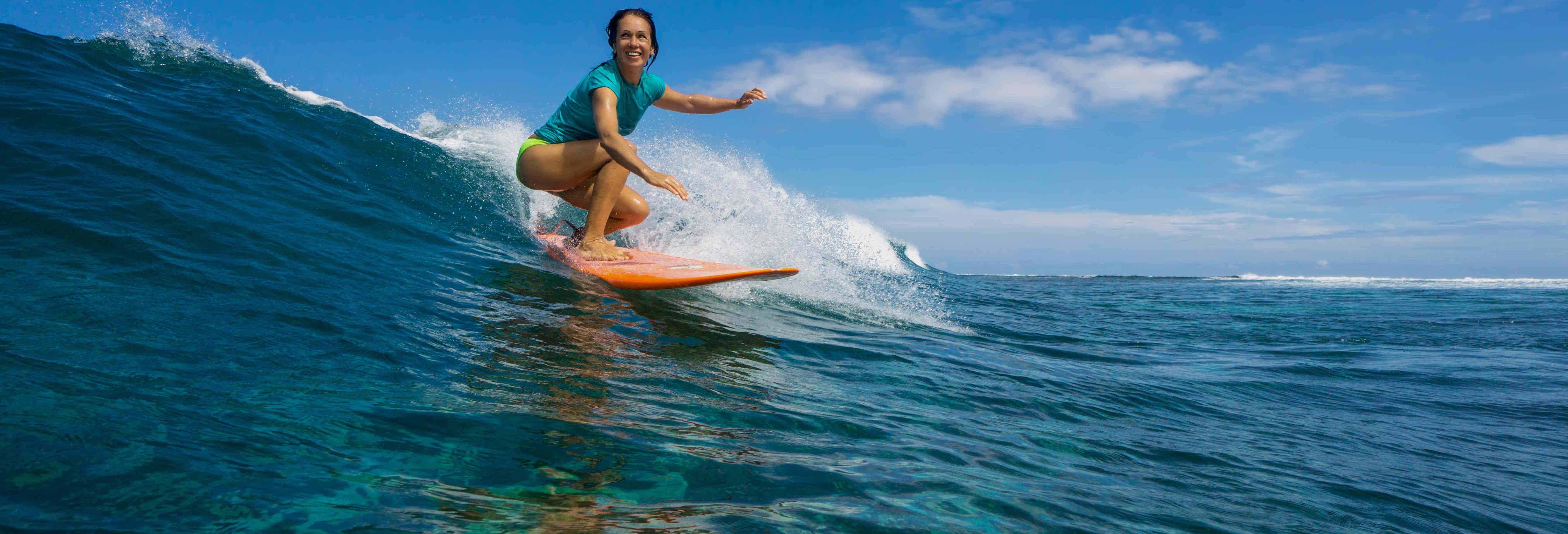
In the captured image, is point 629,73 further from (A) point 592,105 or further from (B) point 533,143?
(B) point 533,143

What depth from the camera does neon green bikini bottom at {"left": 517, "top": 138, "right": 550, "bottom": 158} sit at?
205 inches

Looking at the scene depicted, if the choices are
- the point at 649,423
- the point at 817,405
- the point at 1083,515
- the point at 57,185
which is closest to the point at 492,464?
the point at 649,423

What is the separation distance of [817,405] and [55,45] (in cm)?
979

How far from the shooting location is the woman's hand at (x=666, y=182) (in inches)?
168

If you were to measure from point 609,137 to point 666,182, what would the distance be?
1.79ft

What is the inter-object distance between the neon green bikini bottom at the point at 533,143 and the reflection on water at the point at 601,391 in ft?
3.02

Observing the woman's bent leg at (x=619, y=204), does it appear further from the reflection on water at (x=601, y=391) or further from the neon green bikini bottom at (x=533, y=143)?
the reflection on water at (x=601, y=391)

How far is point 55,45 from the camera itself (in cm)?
791

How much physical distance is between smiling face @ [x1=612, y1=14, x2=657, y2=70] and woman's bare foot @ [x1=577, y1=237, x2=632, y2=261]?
1.33 meters

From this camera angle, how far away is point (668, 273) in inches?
204

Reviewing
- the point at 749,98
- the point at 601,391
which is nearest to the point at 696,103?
the point at 749,98

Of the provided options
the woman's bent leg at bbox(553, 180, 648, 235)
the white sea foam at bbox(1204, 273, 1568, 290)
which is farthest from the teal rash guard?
the white sea foam at bbox(1204, 273, 1568, 290)

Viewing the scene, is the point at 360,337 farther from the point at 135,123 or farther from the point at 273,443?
the point at 135,123

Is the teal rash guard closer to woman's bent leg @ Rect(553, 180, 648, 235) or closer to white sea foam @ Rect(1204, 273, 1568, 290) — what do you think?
woman's bent leg @ Rect(553, 180, 648, 235)
